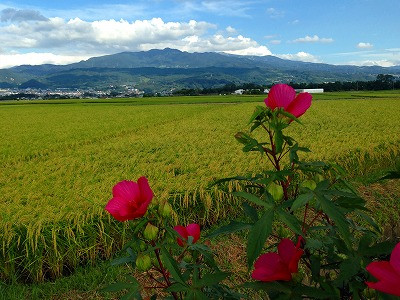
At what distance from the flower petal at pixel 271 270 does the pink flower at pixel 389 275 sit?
28 centimetres

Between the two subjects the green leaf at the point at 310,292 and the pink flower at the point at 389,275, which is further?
the green leaf at the point at 310,292

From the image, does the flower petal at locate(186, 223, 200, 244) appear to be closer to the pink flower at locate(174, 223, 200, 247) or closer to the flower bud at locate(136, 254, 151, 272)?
the pink flower at locate(174, 223, 200, 247)

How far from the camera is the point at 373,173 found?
27.2ft

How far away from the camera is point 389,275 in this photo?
588mm

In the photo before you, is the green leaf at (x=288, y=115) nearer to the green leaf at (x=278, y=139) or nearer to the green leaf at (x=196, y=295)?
the green leaf at (x=278, y=139)

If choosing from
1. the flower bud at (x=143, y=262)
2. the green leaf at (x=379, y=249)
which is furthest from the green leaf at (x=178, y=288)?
the green leaf at (x=379, y=249)

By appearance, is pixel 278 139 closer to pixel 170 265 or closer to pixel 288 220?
pixel 288 220

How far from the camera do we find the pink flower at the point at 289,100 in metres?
0.95

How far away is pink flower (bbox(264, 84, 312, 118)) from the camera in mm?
955

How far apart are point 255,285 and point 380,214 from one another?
18.2 feet

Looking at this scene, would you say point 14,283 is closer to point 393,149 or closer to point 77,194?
point 77,194

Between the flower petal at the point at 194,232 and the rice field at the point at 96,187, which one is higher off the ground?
the flower petal at the point at 194,232

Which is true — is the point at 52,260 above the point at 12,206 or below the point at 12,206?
below

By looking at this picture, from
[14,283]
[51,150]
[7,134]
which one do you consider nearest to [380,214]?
[14,283]
